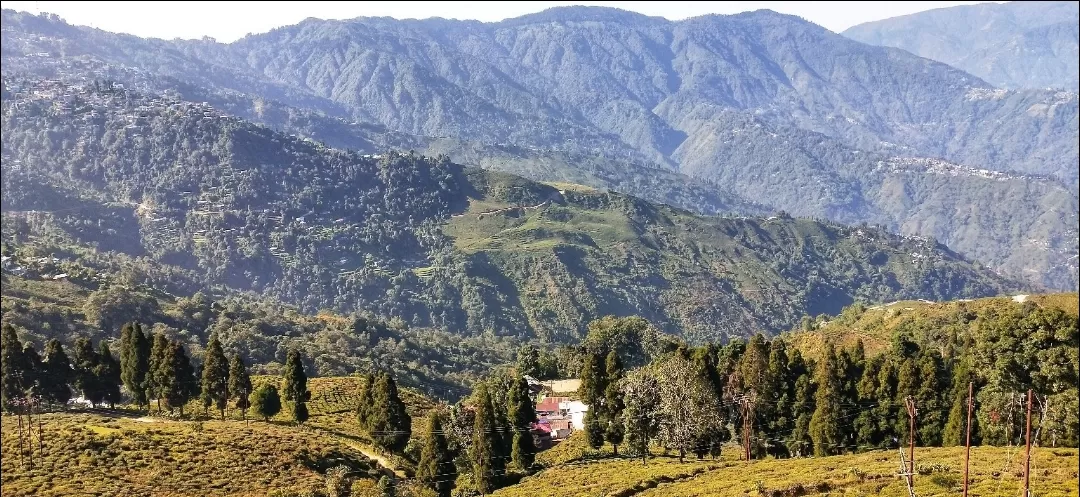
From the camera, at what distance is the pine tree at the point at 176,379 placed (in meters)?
64.6

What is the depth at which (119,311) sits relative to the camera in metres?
139

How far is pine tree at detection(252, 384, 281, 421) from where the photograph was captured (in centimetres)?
6881

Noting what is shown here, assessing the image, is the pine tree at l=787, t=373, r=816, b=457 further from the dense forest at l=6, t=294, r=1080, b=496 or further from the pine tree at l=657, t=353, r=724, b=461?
the pine tree at l=657, t=353, r=724, b=461

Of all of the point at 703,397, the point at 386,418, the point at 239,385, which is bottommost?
the point at 386,418

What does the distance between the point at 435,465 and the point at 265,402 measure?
69.8ft

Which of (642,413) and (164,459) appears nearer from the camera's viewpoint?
(164,459)

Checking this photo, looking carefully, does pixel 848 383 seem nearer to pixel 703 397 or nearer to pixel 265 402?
pixel 703 397

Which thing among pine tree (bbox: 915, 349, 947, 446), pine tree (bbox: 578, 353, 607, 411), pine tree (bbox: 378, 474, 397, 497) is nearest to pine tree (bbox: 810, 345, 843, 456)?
pine tree (bbox: 915, 349, 947, 446)

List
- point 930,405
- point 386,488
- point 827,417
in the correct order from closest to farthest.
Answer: point 386,488 → point 930,405 → point 827,417

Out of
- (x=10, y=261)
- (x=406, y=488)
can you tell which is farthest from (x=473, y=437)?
(x=10, y=261)

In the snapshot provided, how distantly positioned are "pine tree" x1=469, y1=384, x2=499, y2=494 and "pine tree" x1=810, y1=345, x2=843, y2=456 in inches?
913

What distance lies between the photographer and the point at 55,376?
66.4 meters

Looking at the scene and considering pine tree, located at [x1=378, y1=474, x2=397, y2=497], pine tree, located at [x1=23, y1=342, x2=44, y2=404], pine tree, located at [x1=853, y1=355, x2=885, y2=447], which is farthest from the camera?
pine tree, located at [x1=23, y1=342, x2=44, y2=404]

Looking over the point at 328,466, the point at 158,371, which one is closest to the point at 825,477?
the point at 328,466
